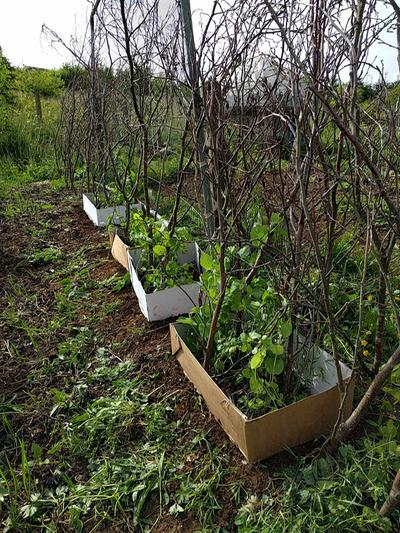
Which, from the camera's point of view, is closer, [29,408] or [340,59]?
[340,59]

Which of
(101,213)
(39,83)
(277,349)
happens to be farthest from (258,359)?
(39,83)

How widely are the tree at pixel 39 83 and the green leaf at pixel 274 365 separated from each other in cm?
1068

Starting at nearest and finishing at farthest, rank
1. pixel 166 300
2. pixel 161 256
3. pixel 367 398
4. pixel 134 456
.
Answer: pixel 367 398, pixel 134 456, pixel 166 300, pixel 161 256

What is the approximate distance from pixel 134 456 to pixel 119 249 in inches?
76.7

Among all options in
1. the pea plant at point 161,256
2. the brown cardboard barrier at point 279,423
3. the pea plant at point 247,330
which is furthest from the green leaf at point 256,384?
the pea plant at point 161,256

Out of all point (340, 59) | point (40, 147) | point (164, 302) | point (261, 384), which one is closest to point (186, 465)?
point (261, 384)

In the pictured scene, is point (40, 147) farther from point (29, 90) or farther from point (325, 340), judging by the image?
point (325, 340)

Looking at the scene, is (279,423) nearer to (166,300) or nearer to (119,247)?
(166,300)

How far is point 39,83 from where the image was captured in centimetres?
1180

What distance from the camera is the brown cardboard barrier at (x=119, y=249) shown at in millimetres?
3227

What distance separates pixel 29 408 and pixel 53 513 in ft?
2.08

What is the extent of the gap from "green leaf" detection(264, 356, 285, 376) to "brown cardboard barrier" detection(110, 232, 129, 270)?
1.76m

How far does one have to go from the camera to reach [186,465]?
5.56 feet

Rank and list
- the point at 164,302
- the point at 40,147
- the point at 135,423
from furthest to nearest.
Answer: the point at 40,147, the point at 164,302, the point at 135,423
